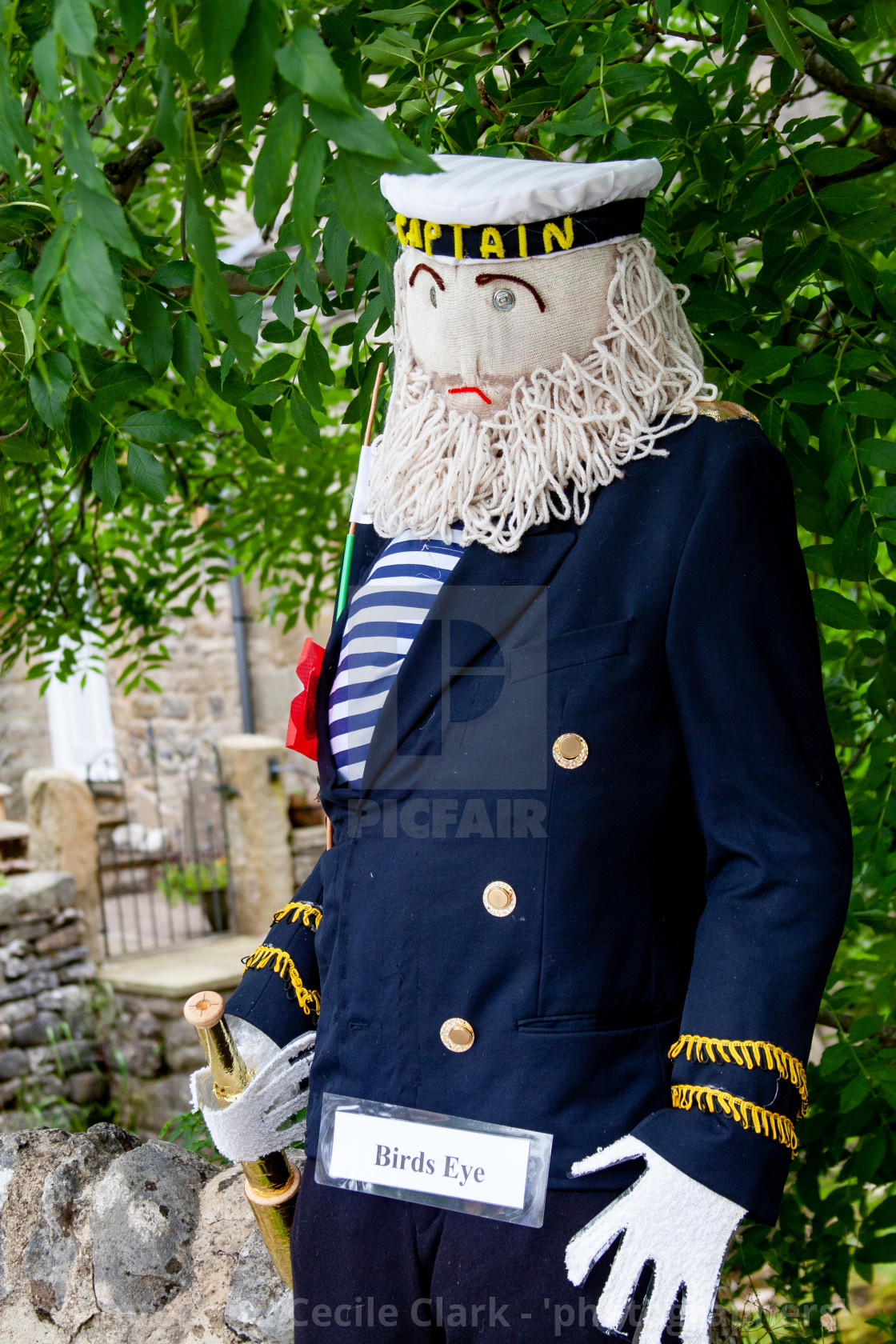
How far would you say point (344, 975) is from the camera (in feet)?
4.33

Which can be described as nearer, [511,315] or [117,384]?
[511,315]

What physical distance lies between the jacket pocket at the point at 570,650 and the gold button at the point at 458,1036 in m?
0.36

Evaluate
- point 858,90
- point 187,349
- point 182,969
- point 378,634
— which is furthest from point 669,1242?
point 182,969

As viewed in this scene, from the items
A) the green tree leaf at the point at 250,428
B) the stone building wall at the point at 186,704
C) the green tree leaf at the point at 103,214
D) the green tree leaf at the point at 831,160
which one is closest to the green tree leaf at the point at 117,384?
the green tree leaf at the point at 250,428

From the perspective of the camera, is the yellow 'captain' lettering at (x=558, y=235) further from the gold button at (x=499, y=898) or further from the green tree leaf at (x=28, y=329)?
the gold button at (x=499, y=898)

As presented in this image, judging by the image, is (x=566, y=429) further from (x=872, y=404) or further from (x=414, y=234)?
(x=872, y=404)

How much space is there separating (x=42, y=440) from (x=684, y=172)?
1.11 meters

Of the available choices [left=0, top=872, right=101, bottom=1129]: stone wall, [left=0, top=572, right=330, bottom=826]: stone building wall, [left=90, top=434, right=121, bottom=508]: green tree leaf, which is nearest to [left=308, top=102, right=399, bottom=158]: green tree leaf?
[left=90, top=434, right=121, bottom=508]: green tree leaf

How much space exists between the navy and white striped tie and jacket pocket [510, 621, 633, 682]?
14 centimetres

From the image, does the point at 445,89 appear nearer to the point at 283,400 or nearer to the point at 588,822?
the point at 283,400

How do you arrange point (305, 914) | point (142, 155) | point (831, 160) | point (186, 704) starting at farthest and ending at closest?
point (186, 704) → point (142, 155) → point (831, 160) → point (305, 914)

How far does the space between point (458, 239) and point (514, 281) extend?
73mm

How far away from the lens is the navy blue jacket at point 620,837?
3.67ft

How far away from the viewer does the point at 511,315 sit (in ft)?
4.17
